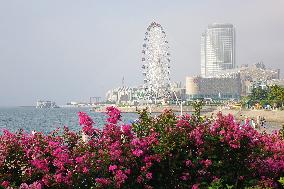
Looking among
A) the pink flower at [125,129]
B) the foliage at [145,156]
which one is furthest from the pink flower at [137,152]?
the pink flower at [125,129]

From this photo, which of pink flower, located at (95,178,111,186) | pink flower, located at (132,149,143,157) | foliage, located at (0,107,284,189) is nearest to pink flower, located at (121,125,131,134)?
foliage, located at (0,107,284,189)

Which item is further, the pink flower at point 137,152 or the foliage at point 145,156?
the pink flower at point 137,152

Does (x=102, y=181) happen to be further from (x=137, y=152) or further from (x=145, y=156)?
(x=145, y=156)

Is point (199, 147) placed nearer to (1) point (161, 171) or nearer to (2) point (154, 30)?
(1) point (161, 171)

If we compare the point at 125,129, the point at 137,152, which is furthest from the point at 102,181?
the point at 125,129

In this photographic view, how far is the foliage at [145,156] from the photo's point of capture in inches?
408

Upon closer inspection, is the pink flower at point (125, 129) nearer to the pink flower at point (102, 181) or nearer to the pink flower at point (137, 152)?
the pink flower at point (137, 152)

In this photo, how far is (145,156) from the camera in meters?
10.9

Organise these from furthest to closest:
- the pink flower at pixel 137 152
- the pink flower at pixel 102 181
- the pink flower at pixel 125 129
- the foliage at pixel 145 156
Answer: the pink flower at pixel 125 129 < the pink flower at pixel 137 152 < the foliage at pixel 145 156 < the pink flower at pixel 102 181

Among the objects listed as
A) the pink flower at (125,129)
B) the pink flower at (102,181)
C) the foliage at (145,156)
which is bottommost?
the pink flower at (102,181)

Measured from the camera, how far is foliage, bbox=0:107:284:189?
1037cm

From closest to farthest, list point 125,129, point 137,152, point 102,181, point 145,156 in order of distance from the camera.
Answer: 1. point 102,181
2. point 137,152
3. point 145,156
4. point 125,129

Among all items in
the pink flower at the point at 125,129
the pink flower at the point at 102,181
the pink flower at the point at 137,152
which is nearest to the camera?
the pink flower at the point at 102,181

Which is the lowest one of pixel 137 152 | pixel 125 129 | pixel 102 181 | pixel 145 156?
pixel 102 181
